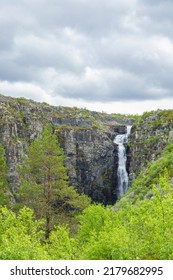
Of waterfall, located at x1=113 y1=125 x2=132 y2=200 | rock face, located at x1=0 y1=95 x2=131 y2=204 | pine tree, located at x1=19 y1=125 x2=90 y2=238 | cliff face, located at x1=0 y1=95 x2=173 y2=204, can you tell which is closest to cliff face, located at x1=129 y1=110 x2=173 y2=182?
cliff face, located at x1=0 y1=95 x2=173 y2=204

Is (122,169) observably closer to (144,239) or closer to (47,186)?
(47,186)

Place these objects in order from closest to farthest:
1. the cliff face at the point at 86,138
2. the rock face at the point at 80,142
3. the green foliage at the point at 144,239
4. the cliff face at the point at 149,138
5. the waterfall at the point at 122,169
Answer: the green foliage at the point at 144,239 < the cliff face at the point at 149,138 < the cliff face at the point at 86,138 < the rock face at the point at 80,142 < the waterfall at the point at 122,169

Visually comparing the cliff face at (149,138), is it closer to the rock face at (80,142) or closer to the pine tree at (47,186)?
the rock face at (80,142)

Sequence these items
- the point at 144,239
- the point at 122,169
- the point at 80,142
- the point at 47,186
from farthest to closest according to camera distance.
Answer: the point at 80,142
the point at 122,169
the point at 47,186
the point at 144,239

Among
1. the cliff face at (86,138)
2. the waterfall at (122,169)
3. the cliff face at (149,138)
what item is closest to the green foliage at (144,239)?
the cliff face at (149,138)

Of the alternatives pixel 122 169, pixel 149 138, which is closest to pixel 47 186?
pixel 149 138

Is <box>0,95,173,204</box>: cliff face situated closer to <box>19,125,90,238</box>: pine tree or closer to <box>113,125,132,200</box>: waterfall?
<box>113,125,132,200</box>: waterfall

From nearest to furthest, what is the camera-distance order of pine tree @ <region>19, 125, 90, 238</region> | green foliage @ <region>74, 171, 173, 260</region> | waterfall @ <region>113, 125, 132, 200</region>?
green foliage @ <region>74, 171, 173, 260</region> < pine tree @ <region>19, 125, 90, 238</region> < waterfall @ <region>113, 125, 132, 200</region>

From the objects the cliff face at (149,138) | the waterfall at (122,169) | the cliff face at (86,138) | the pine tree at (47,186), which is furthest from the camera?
the waterfall at (122,169)

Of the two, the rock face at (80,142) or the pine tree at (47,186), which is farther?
the rock face at (80,142)

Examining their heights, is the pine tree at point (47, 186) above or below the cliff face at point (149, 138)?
below

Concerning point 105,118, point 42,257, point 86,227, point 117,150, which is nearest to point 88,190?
point 117,150
